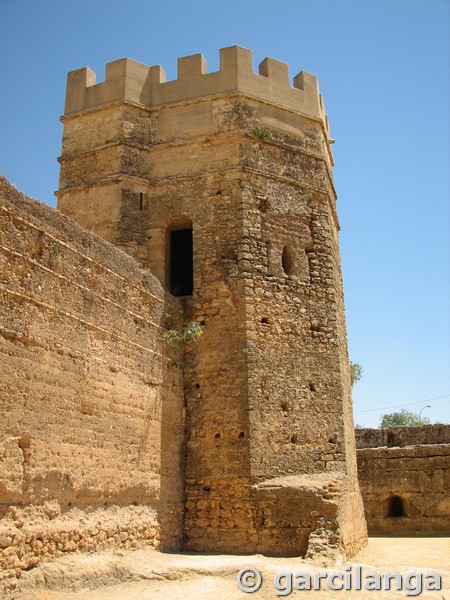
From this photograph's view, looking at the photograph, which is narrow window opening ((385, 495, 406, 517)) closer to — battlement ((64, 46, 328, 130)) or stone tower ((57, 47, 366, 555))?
stone tower ((57, 47, 366, 555))

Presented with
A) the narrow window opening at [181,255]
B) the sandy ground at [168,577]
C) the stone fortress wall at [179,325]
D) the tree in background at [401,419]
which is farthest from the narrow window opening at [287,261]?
the tree in background at [401,419]

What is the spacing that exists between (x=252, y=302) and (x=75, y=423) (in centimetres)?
399

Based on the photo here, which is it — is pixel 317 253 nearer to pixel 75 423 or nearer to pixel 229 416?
pixel 229 416

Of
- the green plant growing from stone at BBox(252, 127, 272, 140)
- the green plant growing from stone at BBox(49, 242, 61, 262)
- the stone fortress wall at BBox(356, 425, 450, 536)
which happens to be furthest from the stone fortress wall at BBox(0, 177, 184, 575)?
the stone fortress wall at BBox(356, 425, 450, 536)

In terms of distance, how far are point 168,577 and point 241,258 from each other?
533 cm

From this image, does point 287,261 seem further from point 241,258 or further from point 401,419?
point 401,419

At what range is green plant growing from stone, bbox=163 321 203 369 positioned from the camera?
408 inches

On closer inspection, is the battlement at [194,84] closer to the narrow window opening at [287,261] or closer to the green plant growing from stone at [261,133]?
the green plant growing from stone at [261,133]

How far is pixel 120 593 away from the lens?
691 centimetres

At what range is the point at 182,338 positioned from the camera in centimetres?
1053

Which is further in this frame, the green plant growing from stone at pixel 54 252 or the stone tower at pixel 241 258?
the stone tower at pixel 241 258

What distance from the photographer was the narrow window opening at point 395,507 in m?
15.3

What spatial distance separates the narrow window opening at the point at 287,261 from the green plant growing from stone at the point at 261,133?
2.16 meters

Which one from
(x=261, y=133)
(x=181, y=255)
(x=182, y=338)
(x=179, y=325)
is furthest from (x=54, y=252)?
(x=181, y=255)
